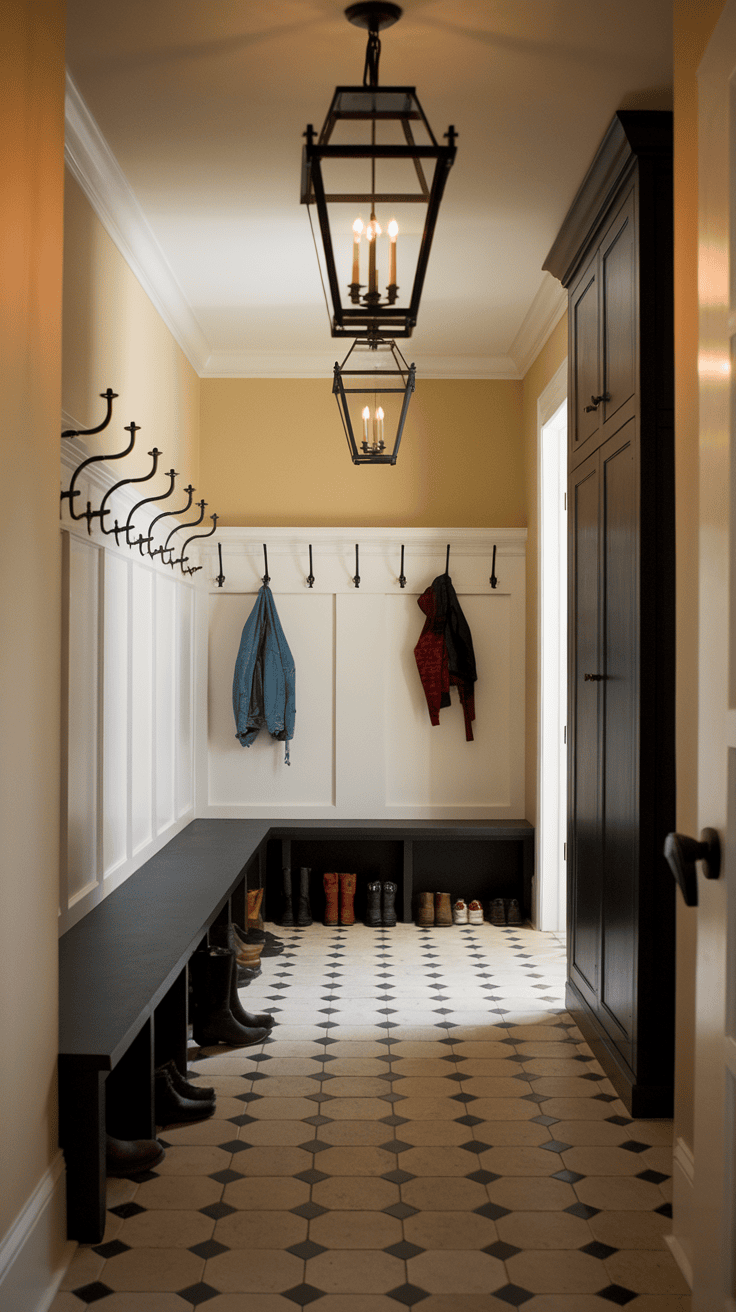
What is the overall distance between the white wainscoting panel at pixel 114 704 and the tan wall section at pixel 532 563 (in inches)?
75.9

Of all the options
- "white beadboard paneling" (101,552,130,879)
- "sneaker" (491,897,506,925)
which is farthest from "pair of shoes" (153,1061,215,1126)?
"sneaker" (491,897,506,925)

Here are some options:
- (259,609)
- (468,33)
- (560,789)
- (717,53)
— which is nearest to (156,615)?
(259,609)

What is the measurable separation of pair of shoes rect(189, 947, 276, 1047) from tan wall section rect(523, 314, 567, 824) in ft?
8.07

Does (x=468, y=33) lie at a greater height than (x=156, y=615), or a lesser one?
greater

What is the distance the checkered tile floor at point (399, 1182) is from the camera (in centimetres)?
230

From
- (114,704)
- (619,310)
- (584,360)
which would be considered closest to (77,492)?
(114,704)

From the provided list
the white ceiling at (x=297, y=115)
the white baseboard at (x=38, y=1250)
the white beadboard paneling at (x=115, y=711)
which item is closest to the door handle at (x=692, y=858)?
the white baseboard at (x=38, y=1250)

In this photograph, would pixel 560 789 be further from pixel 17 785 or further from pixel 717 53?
pixel 717 53

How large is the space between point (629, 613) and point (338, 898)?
10.3 feet

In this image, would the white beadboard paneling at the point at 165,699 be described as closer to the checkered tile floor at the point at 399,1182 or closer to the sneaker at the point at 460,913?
the checkered tile floor at the point at 399,1182

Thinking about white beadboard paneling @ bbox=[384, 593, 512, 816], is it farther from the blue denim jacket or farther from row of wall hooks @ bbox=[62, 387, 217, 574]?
row of wall hooks @ bbox=[62, 387, 217, 574]

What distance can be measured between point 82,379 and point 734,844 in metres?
2.93

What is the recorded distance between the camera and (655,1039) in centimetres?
317

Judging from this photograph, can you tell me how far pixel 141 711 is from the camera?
15.1 feet
